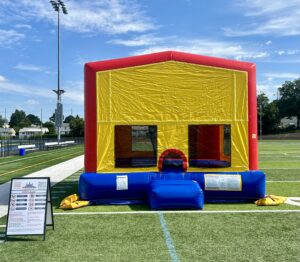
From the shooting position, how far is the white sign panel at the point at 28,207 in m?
5.94

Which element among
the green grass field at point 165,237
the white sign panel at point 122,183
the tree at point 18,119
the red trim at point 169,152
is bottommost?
the green grass field at point 165,237

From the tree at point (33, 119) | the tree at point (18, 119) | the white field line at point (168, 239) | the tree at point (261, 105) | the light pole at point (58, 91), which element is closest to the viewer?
the white field line at point (168, 239)

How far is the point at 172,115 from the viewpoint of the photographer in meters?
9.02

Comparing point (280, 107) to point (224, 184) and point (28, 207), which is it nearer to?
point (224, 184)

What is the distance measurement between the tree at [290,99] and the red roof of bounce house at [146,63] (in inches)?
3764

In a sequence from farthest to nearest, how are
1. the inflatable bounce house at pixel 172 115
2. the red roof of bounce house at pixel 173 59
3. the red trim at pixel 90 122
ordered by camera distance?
the red roof of bounce house at pixel 173 59, the red trim at pixel 90 122, the inflatable bounce house at pixel 172 115

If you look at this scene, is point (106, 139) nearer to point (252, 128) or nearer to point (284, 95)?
point (252, 128)

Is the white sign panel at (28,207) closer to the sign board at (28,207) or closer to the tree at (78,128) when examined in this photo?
the sign board at (28,207)

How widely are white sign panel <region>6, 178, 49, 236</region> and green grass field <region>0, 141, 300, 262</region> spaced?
0.19m

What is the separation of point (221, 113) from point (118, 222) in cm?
356

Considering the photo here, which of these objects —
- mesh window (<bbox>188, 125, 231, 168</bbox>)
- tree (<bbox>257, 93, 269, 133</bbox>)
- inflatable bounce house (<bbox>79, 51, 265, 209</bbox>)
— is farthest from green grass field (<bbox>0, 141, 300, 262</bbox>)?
tree (<bbox>257, 93, 269, 133</bbox>)

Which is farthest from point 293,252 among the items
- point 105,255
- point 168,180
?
point 168,180

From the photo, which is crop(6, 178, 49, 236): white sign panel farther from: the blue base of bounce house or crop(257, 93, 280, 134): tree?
crop(257, 93, 280, 134): tree

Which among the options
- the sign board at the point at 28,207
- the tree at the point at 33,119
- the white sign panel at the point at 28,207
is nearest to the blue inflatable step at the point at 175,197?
the sign board at the point at 28,207
